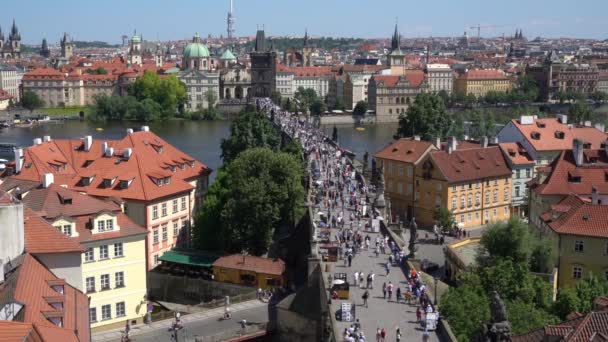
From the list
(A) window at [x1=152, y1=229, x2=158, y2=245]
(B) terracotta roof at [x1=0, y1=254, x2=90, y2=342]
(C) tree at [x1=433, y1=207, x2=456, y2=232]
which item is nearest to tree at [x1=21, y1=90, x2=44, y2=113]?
(C) tree at [x1=433, y1=207, x2=456, y2=232]

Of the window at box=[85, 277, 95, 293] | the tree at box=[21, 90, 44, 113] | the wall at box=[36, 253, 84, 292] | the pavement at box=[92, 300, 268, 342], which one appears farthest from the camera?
the tree at box=[21, 90, 44, 113]

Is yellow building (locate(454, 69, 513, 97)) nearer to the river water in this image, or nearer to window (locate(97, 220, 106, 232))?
the river water

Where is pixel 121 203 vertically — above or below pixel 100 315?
above

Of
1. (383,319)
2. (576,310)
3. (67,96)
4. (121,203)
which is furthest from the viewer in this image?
(67,96)

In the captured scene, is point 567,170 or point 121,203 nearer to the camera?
point 121,203

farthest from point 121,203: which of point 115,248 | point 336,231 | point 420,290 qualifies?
point 420,290

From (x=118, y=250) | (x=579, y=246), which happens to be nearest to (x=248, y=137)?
(x=118, y=250)

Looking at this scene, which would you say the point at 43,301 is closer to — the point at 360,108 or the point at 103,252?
the point at 103,252

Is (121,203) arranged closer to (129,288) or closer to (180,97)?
(129,288)
